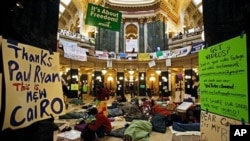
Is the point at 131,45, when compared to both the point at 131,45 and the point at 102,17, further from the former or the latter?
the point at 102,17

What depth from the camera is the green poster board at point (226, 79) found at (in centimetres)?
189

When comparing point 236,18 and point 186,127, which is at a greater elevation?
point 236,18

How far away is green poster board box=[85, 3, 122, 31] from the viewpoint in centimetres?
872

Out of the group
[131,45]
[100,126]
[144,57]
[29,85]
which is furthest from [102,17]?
[131,45]

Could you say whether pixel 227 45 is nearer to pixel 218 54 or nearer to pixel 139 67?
pixel 218 54

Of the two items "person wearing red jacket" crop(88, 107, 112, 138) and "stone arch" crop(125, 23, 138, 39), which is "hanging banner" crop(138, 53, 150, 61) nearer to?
"stone arch" crop(125, 23, 138, 39)

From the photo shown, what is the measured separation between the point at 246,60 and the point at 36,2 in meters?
1.94

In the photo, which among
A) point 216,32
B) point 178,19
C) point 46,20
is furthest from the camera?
point 178,19

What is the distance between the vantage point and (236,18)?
208 centimetres

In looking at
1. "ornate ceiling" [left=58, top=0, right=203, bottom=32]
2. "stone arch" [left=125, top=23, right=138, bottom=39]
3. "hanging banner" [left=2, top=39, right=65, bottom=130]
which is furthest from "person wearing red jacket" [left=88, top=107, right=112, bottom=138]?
"stone arch" [left=125, top=23, right=138, bottom=39]

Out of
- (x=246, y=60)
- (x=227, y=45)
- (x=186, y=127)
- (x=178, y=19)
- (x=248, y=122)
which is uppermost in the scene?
(x=178, y=19)

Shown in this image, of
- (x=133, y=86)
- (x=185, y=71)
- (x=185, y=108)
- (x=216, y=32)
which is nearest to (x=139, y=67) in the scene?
(x=133, y=86)

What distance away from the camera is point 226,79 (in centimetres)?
215

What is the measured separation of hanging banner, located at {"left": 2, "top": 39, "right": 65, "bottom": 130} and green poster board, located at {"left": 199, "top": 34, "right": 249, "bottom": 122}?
165 cm
